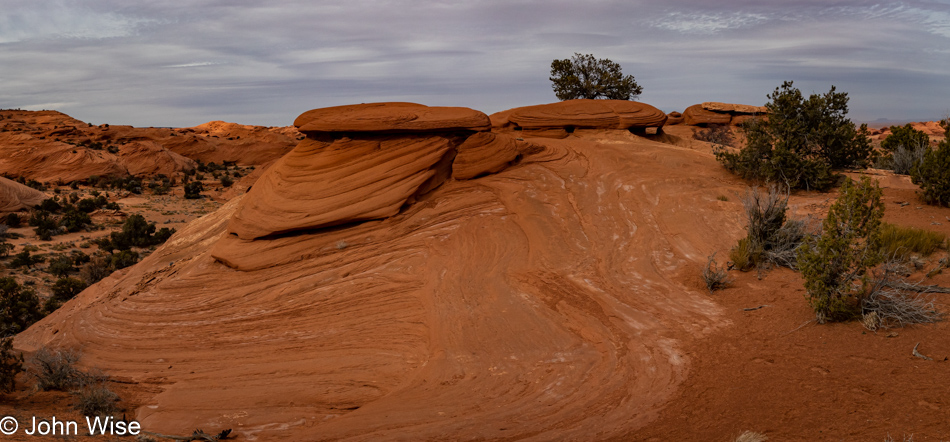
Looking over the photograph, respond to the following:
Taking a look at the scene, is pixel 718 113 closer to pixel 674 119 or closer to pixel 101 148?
pixel 674 119

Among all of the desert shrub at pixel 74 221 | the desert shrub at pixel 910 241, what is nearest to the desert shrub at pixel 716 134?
the desert shrub at pixel 910 241

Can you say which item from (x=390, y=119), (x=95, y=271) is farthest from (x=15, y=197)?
(x=390, y=119)

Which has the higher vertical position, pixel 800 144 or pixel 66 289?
pixel 800 144

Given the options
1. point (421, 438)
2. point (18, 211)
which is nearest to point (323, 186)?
point (421, 438)

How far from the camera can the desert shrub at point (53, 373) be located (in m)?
8.55

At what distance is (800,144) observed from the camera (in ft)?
46.5

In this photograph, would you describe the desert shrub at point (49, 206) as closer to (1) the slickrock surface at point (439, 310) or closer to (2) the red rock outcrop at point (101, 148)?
(2) the red rock outcrop at point (101, 148)

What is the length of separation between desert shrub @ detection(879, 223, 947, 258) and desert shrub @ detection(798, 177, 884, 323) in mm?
2082

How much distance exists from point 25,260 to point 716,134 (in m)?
34.2

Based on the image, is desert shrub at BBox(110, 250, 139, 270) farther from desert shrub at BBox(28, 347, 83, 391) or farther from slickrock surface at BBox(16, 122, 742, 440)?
desert shrub at BBox(28, 347, 83, 391)

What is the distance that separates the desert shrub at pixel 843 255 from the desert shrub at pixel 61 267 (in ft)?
77.5

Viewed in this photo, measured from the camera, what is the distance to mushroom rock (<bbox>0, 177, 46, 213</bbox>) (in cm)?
3055

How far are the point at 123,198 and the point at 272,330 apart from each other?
33589 mm

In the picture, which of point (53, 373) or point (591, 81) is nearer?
point (53, 373)
